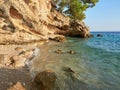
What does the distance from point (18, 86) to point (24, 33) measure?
53.7ft

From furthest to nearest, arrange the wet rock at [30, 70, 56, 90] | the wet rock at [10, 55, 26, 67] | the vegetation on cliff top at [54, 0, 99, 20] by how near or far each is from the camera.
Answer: the vegetation on cliff top at [54, 0, 99, 20], the wet rock at [10, 55, 26, 67], the wet rock at [30, 70, 56, 90]

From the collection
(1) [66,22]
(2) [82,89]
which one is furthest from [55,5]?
(2) [82,89]

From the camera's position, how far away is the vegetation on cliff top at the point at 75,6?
54.1 meters

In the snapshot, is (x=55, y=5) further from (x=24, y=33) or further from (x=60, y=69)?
(x=60, y=69)

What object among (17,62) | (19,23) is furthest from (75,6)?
(17,62)

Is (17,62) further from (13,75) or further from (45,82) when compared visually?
(45,82)

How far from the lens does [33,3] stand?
33.8 meters

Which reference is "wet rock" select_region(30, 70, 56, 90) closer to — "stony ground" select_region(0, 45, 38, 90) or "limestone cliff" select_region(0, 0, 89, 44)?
"stony ground" select_region(0, 45, 38, 90)

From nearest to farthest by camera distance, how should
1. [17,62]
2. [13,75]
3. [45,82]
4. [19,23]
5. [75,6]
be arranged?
[45,82], [13,75], [17,62], [19,23], [75,6]

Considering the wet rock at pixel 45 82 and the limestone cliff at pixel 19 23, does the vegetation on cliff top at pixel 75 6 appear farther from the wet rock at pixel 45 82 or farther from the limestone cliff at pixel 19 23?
the wet rock at pixel 45 82

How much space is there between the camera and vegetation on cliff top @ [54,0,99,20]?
54.1 metres

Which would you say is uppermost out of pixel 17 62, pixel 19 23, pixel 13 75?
pixel 19 23

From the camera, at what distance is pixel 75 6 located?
179 ft

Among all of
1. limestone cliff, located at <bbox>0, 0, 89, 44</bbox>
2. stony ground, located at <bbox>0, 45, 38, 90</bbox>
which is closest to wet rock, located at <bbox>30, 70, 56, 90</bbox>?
stony ground, located at <bbox>0, 45, 38, 90</bbox>
